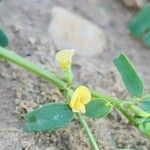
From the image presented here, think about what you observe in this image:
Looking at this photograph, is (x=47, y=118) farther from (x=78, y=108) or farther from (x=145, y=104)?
(x=145, y=104)

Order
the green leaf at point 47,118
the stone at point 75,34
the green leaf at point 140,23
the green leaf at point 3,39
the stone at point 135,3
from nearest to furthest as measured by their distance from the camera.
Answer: the green leaf at point 47,118 < the green leaf at point 3,39 < the stone at point 75,34 < the green leaf at point 140,23 < the stone at point 135,3

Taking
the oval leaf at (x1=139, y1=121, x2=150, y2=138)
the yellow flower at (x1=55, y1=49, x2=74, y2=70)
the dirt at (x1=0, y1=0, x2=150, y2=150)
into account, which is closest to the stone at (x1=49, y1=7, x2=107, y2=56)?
the dirt at (x1=0, y1=0, x2=150, y2=150)

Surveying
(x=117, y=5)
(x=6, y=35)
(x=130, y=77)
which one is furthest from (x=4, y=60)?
(x=117, y=5)

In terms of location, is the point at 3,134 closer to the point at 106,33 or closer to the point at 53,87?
the point at 53,87

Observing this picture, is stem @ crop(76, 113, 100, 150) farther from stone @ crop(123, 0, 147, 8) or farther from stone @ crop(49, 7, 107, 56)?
stone @ crop(123, 0, 147, 8)

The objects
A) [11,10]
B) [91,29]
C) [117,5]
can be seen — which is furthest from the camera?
[117,5]

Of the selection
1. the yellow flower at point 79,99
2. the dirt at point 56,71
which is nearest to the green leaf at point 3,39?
the dirt at point 56,71

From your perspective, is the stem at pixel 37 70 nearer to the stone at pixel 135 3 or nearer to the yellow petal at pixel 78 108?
the yellow petal at pixel 78 108

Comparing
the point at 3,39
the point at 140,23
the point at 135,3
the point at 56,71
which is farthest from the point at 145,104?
the point at 135,3

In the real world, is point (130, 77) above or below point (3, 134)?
above
